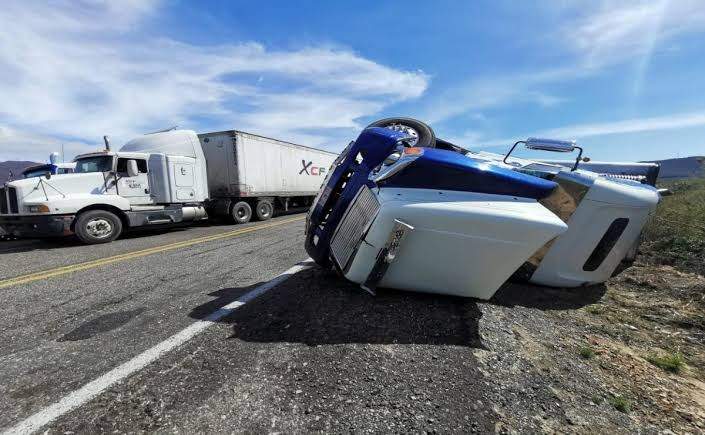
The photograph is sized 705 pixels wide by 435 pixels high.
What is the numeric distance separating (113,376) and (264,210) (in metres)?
11.0

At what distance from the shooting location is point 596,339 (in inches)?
117

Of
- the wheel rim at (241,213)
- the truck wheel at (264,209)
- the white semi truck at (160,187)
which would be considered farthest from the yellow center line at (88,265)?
the truck wheel at (264,209)

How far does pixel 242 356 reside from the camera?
2.42 m

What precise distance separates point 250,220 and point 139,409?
11093mm

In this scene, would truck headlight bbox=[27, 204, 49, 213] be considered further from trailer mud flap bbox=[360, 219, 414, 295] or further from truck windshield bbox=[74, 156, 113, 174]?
trailer mud flap bbox=[360, 219, 414, 295]

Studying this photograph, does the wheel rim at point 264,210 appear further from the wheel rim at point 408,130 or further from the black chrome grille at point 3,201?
the wheel rim at point 408,130

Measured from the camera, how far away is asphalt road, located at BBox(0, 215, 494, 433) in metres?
1.87

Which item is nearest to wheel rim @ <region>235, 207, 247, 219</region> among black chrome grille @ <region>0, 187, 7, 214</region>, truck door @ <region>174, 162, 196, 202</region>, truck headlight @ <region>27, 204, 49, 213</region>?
truck door @ <region>174, 162, 196, 202</region>

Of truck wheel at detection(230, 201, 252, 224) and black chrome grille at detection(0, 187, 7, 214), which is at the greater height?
black chrome grille at detection(0, 187, 7, 214)

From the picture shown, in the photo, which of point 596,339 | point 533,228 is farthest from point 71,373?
point 596,339

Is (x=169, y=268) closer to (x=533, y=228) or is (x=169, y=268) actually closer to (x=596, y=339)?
(x=533, y=228)

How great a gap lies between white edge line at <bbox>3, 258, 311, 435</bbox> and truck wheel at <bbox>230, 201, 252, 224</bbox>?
8.70 meters

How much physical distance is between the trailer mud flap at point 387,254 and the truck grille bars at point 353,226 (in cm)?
22

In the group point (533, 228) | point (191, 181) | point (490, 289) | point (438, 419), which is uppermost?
point (191, 181)
